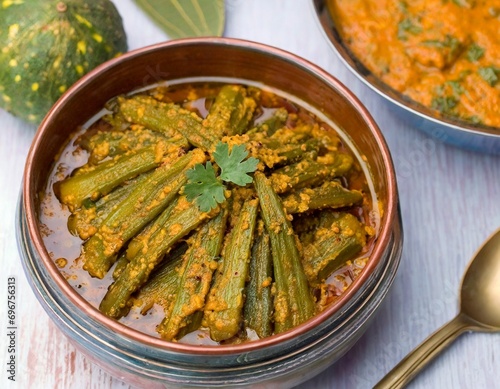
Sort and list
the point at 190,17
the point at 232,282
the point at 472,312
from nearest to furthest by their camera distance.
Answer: the point at 232,282 → the point at 472,312 → the point at 190,17

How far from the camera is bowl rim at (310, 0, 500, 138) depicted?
7.53 ft

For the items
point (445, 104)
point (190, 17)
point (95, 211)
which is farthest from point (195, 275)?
point (190, 17)

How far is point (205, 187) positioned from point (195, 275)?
22 centimetres

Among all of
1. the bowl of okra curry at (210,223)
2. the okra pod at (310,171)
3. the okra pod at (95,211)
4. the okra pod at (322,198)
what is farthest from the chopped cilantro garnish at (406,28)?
the okra pod at (95,211)

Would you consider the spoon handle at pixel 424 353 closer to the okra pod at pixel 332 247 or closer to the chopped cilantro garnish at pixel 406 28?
the okra pod at pixel 332 247

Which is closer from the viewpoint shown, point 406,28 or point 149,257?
point 149,257

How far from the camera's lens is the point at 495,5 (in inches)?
103

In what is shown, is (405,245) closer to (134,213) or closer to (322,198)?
(322,198)

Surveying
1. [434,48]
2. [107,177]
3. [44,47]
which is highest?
[44,47]

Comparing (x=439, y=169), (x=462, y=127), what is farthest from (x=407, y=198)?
(x=462, y=127)

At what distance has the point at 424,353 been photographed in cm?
223

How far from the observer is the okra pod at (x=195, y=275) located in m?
1.86

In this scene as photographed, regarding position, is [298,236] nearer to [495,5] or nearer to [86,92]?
[86,92]

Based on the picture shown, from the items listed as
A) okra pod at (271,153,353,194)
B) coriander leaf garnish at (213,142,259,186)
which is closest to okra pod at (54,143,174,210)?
coriander leaf garnish at (213,142,259,186)
